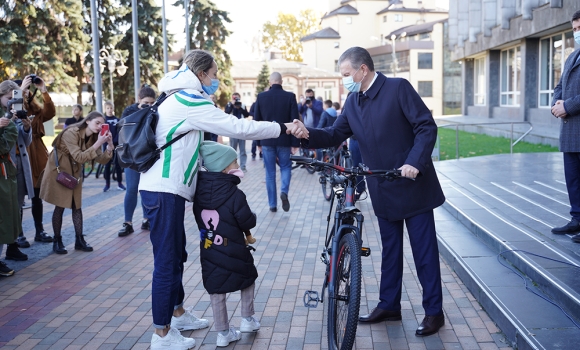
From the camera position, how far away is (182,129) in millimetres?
4191

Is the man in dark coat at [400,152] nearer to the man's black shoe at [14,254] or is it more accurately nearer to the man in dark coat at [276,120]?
A: the man's black shoe at [14,254]

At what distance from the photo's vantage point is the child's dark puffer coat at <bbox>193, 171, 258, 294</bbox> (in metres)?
4.37

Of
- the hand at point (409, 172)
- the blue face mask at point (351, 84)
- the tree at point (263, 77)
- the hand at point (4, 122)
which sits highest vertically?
the tree at point (263, 77)

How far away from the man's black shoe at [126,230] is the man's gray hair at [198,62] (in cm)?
460

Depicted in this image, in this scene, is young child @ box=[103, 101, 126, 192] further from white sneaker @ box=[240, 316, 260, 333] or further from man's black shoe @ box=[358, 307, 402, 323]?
man's black shoe @ box=[358, 307, 402, 323]

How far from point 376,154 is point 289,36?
86700mm

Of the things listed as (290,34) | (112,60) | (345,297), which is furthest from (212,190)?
(290,34)

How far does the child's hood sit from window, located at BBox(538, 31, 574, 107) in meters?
22.0

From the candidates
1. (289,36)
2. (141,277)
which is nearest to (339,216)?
(141,277)

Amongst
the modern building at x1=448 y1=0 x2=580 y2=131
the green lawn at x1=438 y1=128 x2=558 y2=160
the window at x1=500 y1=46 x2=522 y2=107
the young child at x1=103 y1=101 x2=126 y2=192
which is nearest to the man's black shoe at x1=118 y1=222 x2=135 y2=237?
the young child at x1=103 y1=101 x2=126 y2=192

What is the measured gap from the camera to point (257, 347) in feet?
14.5

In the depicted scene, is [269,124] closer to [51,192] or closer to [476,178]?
[51,192]

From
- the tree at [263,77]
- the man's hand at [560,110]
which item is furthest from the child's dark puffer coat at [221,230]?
the tree at [263,77]

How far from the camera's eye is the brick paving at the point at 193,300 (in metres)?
4.54
